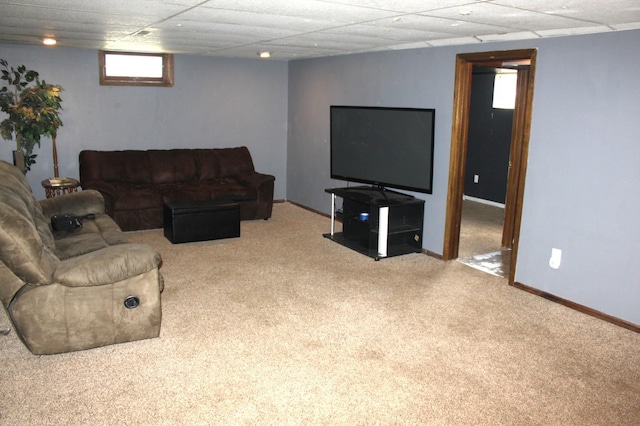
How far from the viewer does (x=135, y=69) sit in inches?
284

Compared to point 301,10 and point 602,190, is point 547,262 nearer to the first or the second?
point 602,190

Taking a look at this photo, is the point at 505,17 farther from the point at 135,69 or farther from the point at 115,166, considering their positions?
the point at 135,69

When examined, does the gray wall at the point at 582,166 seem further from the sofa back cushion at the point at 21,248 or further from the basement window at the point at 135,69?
the basement window at the point at 135,69

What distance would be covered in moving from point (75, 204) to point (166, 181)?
230cm

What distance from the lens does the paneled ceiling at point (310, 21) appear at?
3.20 m

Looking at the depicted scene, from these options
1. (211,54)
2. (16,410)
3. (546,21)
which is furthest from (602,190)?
(211,54)

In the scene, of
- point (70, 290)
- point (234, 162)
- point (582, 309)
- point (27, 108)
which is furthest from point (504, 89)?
point (70, 290)

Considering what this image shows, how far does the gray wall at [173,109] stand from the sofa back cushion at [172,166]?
31 centimetres

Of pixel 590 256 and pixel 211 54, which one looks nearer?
pixel 590 256

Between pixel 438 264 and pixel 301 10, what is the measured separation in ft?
9.72

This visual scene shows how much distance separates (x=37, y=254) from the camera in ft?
10.0

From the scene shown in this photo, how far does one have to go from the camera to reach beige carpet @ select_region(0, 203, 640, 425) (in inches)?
110

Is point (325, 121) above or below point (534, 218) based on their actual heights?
above

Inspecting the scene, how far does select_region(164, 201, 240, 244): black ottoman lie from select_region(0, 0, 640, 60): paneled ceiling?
1771 mm
